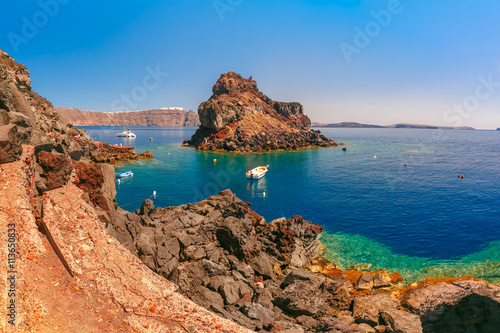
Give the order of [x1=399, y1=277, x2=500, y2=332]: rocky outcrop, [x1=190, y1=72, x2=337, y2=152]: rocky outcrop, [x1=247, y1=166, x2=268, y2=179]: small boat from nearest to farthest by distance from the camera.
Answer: [x1=399, y1=277, x2=500, y2=332]: rocky outcrop
[x1=247, y1=166, x2=268, y2=179]: small boat
[x1=190, y1=72, x2=337, y2=152]: rocky outcrop

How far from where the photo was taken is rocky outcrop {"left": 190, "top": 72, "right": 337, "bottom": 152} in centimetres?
11488

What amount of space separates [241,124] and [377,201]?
290 ft

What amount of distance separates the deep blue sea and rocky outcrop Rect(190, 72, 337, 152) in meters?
32.7

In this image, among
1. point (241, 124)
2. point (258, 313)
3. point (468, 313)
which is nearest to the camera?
point (468, 313)

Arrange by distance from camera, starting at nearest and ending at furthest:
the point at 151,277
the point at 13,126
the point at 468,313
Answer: the point at 468,313, the point at 151,277, the point at 13,126

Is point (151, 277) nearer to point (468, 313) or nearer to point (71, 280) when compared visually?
point (71, 280)

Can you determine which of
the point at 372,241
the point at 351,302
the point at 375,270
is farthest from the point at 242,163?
the point at 351,302

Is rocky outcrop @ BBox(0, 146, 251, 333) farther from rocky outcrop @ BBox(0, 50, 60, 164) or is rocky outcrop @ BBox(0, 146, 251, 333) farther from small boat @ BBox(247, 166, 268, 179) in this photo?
small boat @ BBox(247, 166, 268, 179)

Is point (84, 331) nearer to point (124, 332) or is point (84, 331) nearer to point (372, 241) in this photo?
point (124, 332)

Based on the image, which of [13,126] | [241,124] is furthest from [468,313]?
[241,124]

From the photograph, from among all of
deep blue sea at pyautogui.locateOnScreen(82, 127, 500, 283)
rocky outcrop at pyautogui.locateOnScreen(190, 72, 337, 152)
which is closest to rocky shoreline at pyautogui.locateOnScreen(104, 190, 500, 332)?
deep blue sea at pyautogui.locateOnScreen(82, 127, 500, 283)

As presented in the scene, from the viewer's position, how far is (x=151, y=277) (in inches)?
540

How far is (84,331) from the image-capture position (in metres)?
9.58

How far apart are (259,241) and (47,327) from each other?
19538 millimetres
